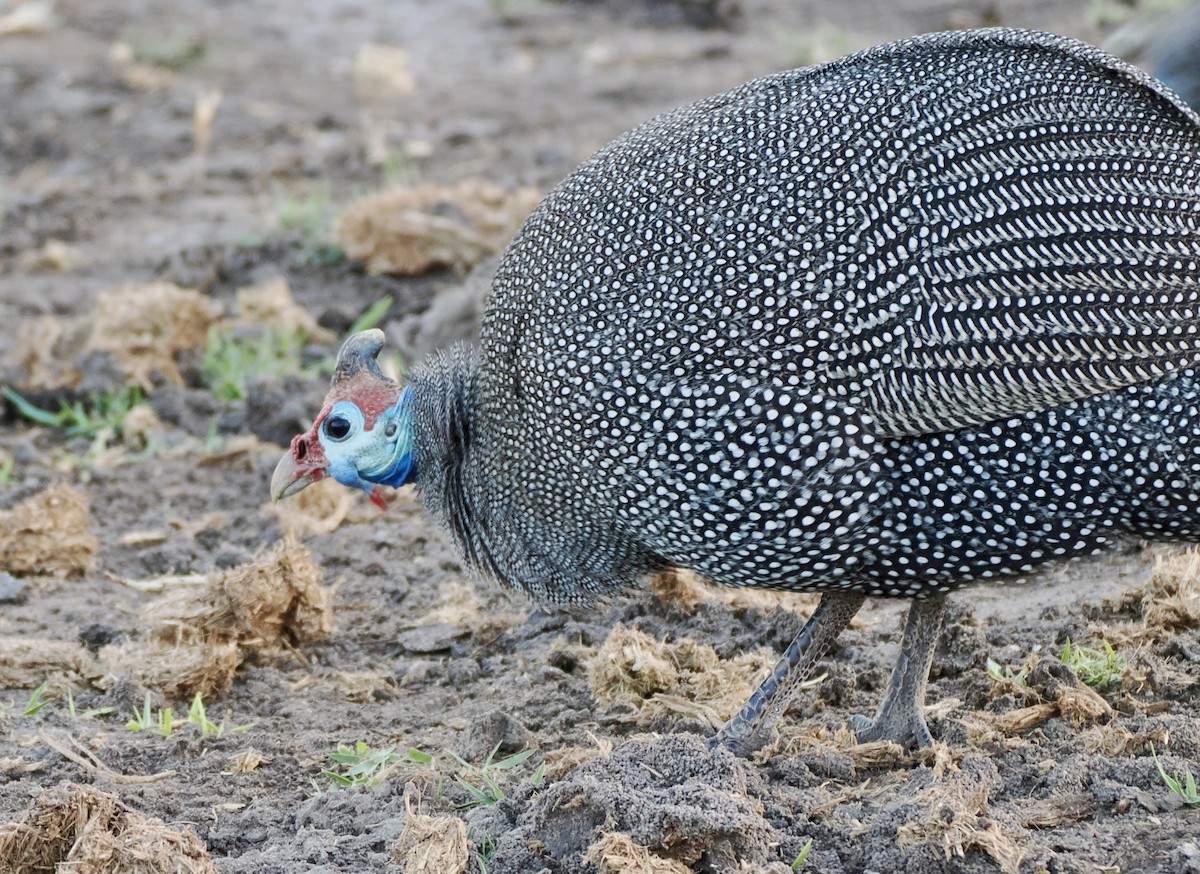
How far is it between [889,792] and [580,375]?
118cm

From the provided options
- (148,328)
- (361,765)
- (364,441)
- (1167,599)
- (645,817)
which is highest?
(364,441)

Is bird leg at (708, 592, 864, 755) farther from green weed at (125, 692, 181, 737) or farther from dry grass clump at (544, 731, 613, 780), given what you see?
green weed at (125, 692, 181, 737)

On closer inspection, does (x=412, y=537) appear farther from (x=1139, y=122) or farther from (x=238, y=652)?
(x=1139, y=122)

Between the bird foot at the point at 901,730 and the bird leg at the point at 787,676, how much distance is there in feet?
0.70

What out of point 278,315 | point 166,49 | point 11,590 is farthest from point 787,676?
point 166,49

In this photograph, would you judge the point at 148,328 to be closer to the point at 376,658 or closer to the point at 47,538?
the point at 47,538

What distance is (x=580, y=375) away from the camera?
3572 mm

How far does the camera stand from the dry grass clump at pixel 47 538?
16.6 ft

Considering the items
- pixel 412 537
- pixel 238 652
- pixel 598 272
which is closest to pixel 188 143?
pixel 412 537

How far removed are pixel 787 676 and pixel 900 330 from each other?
928 millimetres

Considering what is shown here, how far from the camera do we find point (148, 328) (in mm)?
6566

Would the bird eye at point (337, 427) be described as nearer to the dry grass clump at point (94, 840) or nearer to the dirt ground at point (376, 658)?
the dirt ground at point (376, 658)

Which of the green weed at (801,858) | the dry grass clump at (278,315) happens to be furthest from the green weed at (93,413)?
the green weed at (801,858)

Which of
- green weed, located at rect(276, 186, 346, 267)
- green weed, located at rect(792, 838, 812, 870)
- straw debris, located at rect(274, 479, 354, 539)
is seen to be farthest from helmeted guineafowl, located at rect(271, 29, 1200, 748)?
green weed, located at rect(276, 186, 346, 267)
